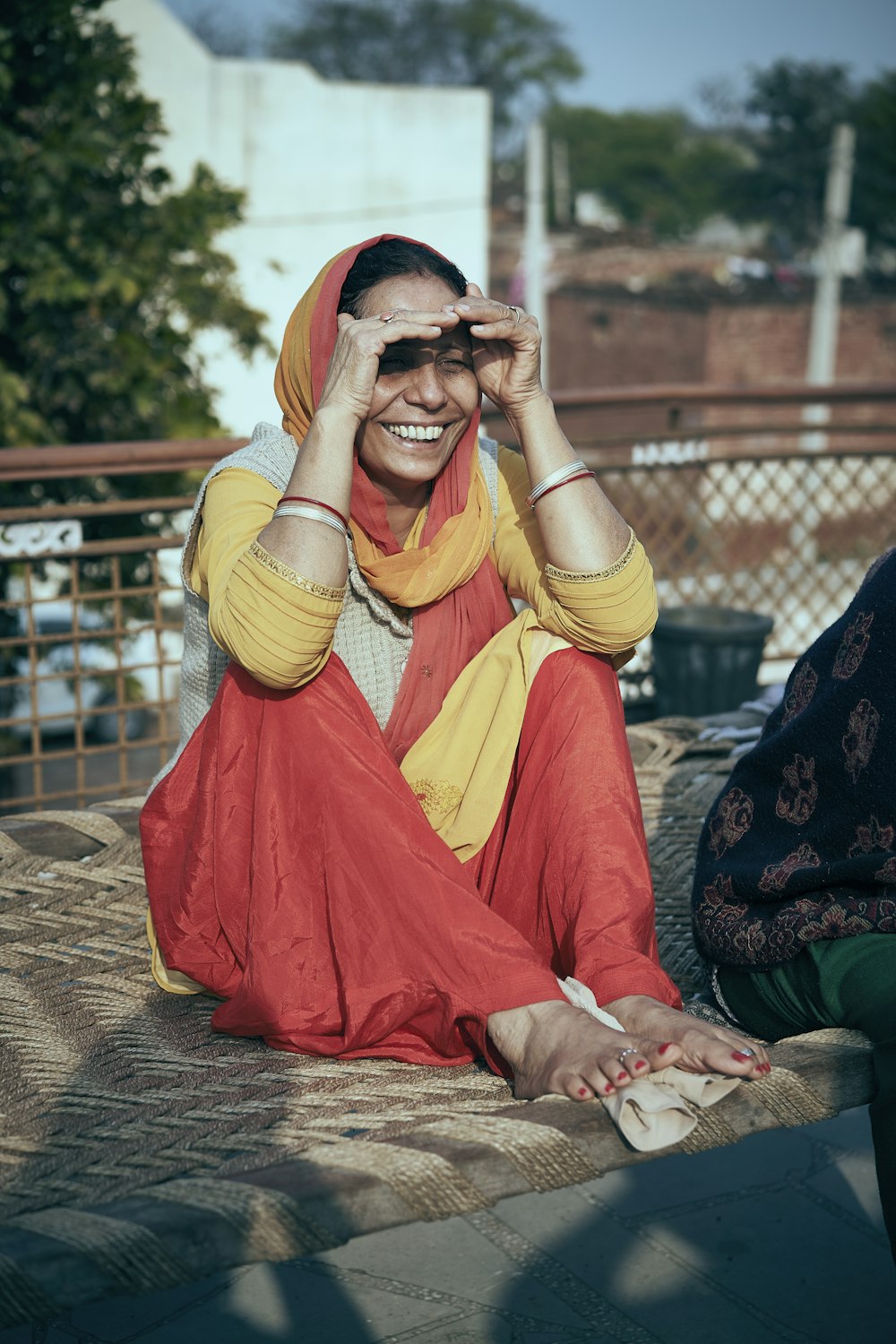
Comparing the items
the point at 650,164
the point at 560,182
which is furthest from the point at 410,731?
the point at 650,164

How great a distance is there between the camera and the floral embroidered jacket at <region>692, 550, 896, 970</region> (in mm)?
1571

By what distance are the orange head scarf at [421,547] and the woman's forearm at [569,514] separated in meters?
0.13

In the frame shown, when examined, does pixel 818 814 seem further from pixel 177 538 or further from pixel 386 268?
pixel 177 538

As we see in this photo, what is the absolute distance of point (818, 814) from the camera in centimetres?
167

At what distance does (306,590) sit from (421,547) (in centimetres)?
38

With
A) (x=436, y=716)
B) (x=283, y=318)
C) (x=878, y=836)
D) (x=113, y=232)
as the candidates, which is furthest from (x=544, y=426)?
(x=283, y=318)

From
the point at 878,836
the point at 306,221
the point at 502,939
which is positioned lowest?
the point at 502,939

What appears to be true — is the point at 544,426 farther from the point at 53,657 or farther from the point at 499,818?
the point at 53,657

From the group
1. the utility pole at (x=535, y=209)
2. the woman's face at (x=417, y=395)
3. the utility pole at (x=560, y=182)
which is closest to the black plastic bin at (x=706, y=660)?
the woman's face at (x=417, y=395)

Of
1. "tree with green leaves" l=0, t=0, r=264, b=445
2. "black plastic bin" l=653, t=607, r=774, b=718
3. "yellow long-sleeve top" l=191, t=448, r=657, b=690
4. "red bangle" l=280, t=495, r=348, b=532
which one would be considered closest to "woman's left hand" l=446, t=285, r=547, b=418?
"yellow long-sleeve top" l=191, t=448, r=657, b=690

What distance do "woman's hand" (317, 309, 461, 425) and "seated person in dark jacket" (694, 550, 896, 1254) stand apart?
0.67m

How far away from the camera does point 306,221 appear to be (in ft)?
40.5

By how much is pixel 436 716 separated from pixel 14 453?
1489 millimetres

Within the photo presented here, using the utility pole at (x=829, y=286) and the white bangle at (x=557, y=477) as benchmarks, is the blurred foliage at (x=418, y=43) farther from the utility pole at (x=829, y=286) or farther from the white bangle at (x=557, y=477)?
the white bangle at (x=557, y=477)
